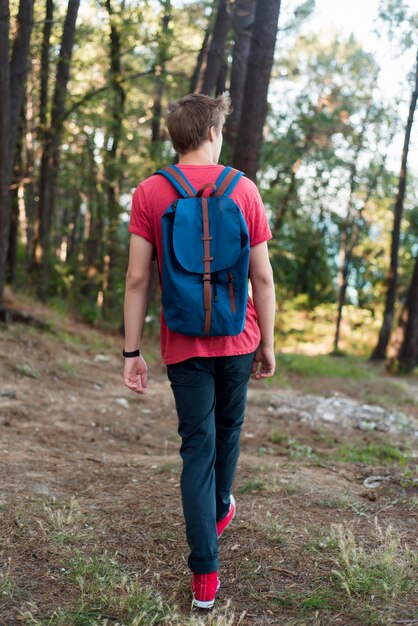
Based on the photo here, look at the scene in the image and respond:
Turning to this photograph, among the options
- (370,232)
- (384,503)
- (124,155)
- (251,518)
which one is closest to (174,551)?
(251,518)

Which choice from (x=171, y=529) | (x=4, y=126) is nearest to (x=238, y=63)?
(x=4, y=126)

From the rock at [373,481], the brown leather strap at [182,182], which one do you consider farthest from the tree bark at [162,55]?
the brown leather strap at [182,182]

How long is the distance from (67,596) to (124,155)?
1416 centimetres

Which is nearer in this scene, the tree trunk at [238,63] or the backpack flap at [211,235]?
the backpack flap at [211,235]

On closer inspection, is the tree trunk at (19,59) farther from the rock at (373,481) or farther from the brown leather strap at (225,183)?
the rock at (373,481)

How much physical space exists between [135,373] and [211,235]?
78 centimetres

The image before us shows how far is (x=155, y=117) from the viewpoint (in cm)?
1505

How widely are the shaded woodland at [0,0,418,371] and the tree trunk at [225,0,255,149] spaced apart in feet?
0.10

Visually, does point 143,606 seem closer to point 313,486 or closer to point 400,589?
point 400,589

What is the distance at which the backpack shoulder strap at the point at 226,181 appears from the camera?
2.89 metres

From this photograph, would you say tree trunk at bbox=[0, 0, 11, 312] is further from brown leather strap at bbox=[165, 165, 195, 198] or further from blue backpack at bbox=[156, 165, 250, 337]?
blue backpack at bbox=[156, 165, 250, 337]

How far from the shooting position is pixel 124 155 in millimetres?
16047

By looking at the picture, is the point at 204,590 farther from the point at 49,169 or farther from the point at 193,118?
the point at 49,169

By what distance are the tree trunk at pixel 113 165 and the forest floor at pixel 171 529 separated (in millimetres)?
8882
